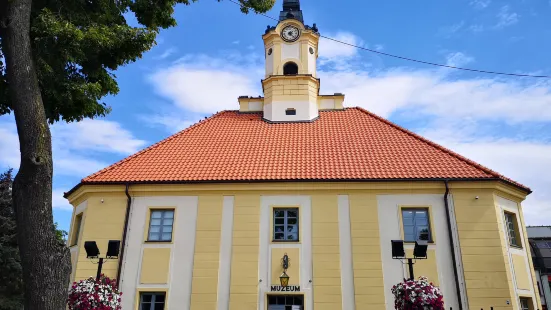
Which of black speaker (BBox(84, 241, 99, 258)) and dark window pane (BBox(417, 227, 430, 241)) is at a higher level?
dark window pane (BBox(417, 227, 430, 241))

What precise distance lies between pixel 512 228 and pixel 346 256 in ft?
19.9

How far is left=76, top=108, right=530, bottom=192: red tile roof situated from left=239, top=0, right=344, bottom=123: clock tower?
41.1 inches

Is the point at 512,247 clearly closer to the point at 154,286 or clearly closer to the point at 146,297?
the point at 154,286

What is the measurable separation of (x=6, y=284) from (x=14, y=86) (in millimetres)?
21180

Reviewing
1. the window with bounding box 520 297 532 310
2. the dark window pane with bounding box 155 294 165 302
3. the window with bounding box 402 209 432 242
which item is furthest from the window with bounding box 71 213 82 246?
the window with bounding box 520 297 532 310

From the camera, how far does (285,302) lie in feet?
46.5

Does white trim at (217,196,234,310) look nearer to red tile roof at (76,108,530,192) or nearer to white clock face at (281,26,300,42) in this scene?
red tile roof at (76,108,530,192)

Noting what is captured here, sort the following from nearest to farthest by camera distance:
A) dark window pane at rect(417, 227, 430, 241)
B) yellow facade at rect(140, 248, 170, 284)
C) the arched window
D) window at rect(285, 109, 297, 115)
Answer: yellow facade at rect(140, 248, 170, 284)
dark window pane at rect(417, 227, 430, 241)
window at rect(285, 109, 297, 115)
the arched window

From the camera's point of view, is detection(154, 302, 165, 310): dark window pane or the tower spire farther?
the tower spire

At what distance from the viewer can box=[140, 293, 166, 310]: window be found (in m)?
14.2

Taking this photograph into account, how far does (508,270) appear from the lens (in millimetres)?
13930

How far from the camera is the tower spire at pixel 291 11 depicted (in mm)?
23469

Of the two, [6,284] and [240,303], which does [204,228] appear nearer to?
[240,303]

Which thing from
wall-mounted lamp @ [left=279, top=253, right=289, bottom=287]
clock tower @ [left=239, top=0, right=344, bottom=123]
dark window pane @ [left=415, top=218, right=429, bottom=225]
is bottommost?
wall-mounted lamp @ [left=279, top=253, right=289, bottom=287]
